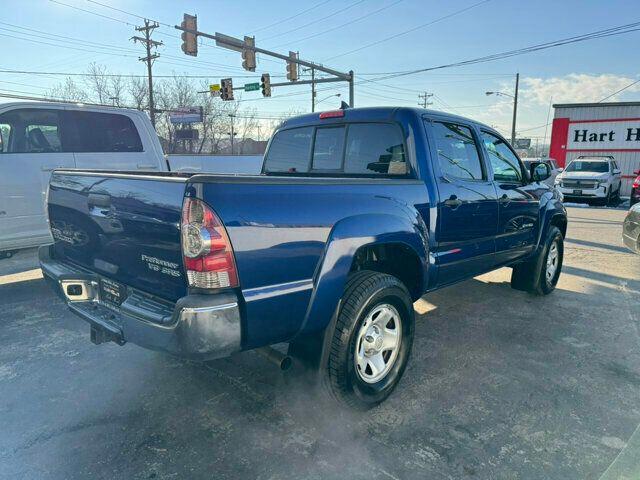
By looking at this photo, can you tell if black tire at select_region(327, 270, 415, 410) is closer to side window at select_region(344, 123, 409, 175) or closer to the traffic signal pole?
side window at select_region(344, 123, 409, 175)

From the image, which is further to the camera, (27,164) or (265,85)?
(265,85)

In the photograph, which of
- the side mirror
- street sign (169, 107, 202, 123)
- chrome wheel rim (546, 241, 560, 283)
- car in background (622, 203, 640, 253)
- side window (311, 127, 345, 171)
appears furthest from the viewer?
street sign (169, 107, 202, 123)

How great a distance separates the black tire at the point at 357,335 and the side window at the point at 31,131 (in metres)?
4.87

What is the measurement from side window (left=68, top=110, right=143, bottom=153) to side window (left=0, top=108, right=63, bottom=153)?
25 cm

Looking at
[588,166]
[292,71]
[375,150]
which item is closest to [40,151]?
[375,150]

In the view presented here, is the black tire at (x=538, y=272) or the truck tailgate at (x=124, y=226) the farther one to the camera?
the black tire at (x=538, y=272)

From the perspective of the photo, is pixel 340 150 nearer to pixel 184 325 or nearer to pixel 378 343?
pixel 378 343

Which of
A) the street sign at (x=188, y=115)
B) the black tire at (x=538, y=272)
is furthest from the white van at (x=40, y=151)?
the street sign at (x=188, y=115)

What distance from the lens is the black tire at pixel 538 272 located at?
203 inches

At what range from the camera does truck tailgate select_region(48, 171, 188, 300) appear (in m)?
2.21

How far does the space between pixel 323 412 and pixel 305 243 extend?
4.02 feet

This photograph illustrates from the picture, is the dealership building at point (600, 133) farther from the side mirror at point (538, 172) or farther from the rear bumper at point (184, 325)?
the rear bumper at point (184, 325)

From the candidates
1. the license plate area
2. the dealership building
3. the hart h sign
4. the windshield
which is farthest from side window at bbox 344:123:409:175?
the hart h sign

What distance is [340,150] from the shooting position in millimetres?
3850
